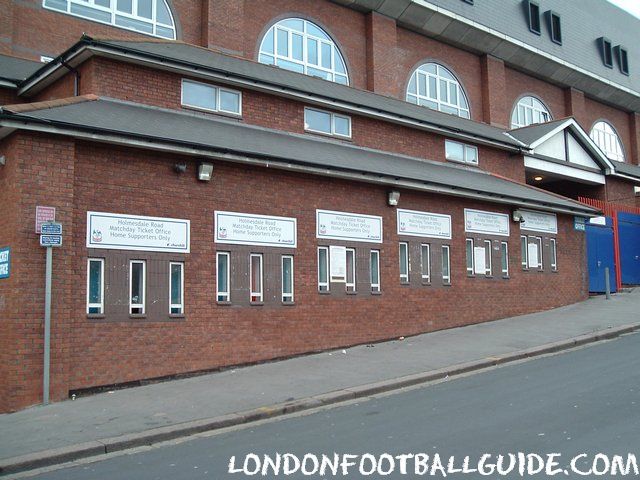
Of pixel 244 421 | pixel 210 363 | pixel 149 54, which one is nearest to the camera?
pixel 244 421

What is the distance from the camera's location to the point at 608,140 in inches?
1484

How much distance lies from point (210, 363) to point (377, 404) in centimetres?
379

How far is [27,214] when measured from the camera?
36.5 ft

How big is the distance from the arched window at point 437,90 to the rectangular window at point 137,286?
657 inches

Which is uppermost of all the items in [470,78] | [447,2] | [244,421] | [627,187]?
[447,2]

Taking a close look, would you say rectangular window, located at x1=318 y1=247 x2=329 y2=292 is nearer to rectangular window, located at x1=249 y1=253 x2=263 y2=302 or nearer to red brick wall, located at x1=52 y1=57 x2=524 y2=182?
rectangular window, located at x1=249 y1=253 x2=263 y2=302

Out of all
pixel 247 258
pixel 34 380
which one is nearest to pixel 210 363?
pixel 247 258

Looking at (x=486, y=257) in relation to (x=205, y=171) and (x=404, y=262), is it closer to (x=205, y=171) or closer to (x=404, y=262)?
(x=404, y=262)

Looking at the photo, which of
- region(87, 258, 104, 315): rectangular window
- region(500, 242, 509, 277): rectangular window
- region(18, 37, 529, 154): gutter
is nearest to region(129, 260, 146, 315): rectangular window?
region(87, 258, 104, 315): rectangular window

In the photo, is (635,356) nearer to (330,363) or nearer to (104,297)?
(330,363)

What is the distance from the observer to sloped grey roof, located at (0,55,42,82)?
16.1m

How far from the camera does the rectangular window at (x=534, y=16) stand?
31672 mm

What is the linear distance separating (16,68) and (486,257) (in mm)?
12498

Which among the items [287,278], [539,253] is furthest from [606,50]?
[287,278]
